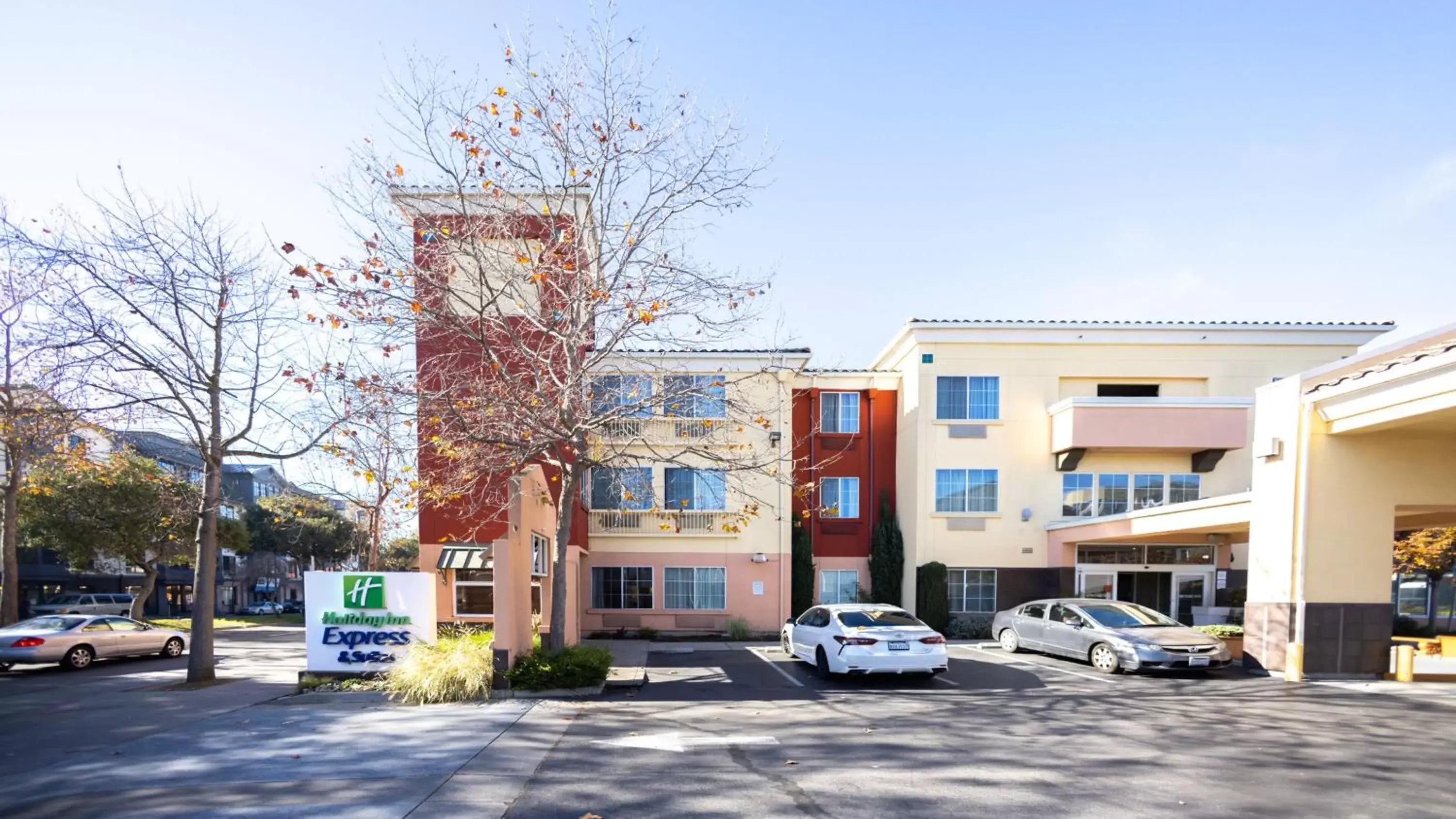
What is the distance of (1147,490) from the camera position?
22.3m

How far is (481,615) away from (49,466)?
12.3 meters

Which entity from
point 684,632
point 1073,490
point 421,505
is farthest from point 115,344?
point 1073,490

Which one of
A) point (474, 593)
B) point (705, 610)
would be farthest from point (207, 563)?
point (705, 610)

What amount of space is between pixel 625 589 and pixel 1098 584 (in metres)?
13.9

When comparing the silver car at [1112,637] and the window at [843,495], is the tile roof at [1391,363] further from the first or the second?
the window at [843,495]

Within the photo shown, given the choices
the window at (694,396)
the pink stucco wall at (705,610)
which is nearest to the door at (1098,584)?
the pink stucco wall at (705,610)

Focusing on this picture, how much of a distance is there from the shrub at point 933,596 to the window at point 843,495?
2887mm

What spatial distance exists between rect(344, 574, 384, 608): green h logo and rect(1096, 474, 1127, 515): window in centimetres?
1935

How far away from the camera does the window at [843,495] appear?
77.9 ft

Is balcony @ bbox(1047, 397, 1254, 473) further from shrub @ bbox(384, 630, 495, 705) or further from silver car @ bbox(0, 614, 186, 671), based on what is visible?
silver car @ bbox(0, 614, 186, 671)

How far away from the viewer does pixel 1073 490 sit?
22453 mm

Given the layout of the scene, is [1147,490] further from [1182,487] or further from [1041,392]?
[1041,392]

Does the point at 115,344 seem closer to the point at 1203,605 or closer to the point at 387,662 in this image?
the point at 387,662

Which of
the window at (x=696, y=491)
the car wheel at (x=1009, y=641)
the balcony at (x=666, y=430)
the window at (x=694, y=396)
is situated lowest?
the car wheel at (x=1009, y=641)
